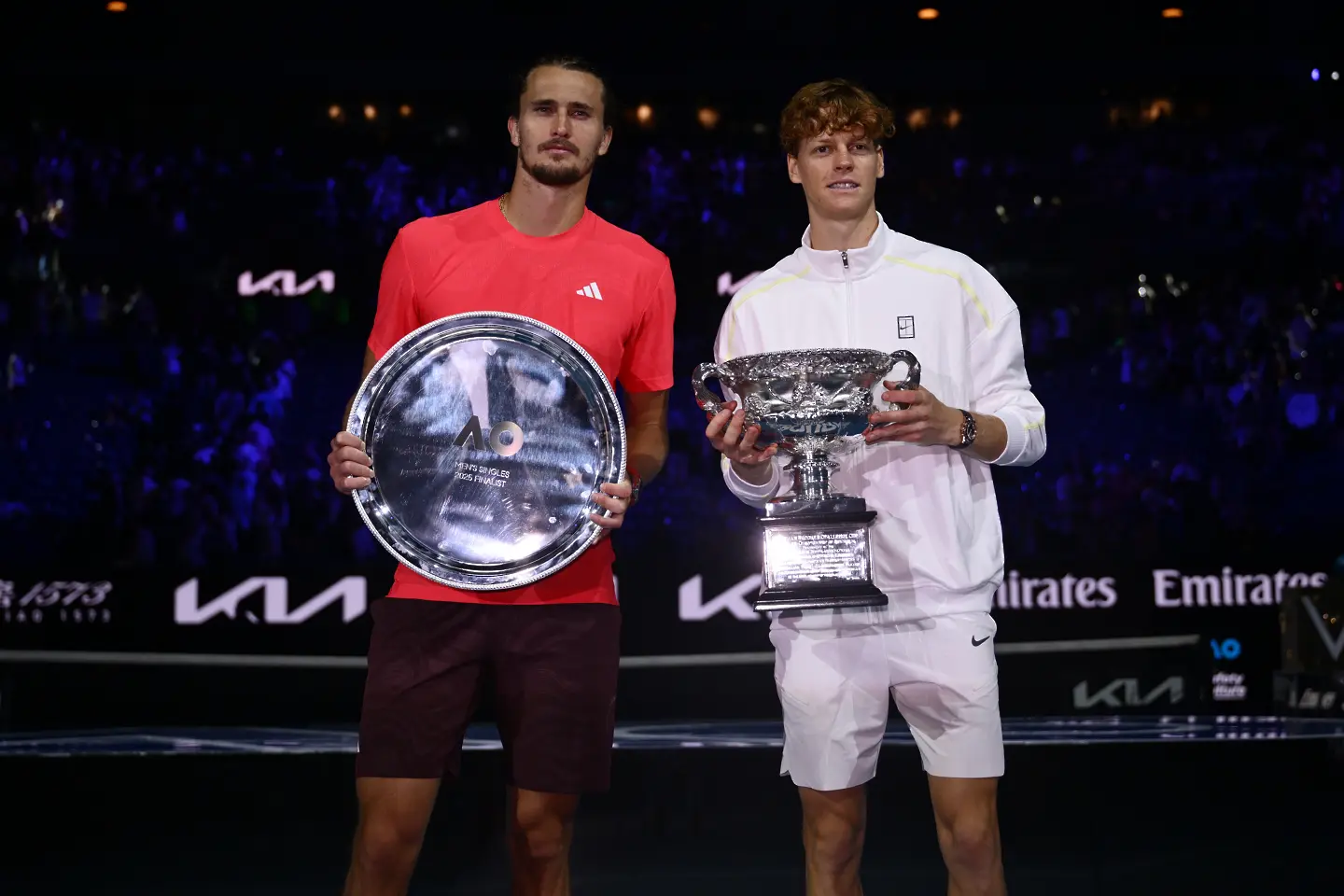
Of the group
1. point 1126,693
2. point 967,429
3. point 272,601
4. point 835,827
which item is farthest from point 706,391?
Result: point 272,601

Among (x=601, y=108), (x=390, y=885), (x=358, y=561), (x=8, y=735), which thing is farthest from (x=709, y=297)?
(x=390, y=885)

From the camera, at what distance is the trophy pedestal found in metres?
2.00

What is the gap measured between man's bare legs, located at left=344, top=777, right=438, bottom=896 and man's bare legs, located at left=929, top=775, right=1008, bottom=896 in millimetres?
811

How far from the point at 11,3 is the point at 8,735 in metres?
3.71

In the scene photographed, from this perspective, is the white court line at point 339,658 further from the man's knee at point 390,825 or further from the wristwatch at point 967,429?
the wristwatch at point 967,429

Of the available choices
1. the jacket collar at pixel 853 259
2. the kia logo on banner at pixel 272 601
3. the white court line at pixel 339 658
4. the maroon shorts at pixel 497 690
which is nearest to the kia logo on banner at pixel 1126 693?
the white court line at pixel 339 658

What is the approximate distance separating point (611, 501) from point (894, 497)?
482 millimetres

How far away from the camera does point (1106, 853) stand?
3.04 meters

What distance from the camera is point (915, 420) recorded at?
1931 millimetres

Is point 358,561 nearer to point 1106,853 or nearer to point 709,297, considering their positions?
point 709,297

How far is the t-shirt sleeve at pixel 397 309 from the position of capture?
2.21 m

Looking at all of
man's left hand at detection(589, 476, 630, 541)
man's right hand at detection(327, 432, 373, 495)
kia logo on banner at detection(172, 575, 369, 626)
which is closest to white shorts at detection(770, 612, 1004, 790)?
man's left hand at detection(589, 476, 630, 541)

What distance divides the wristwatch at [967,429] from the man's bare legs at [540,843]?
33.0 inches

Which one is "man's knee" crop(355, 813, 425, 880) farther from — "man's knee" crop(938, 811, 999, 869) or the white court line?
the white court line
